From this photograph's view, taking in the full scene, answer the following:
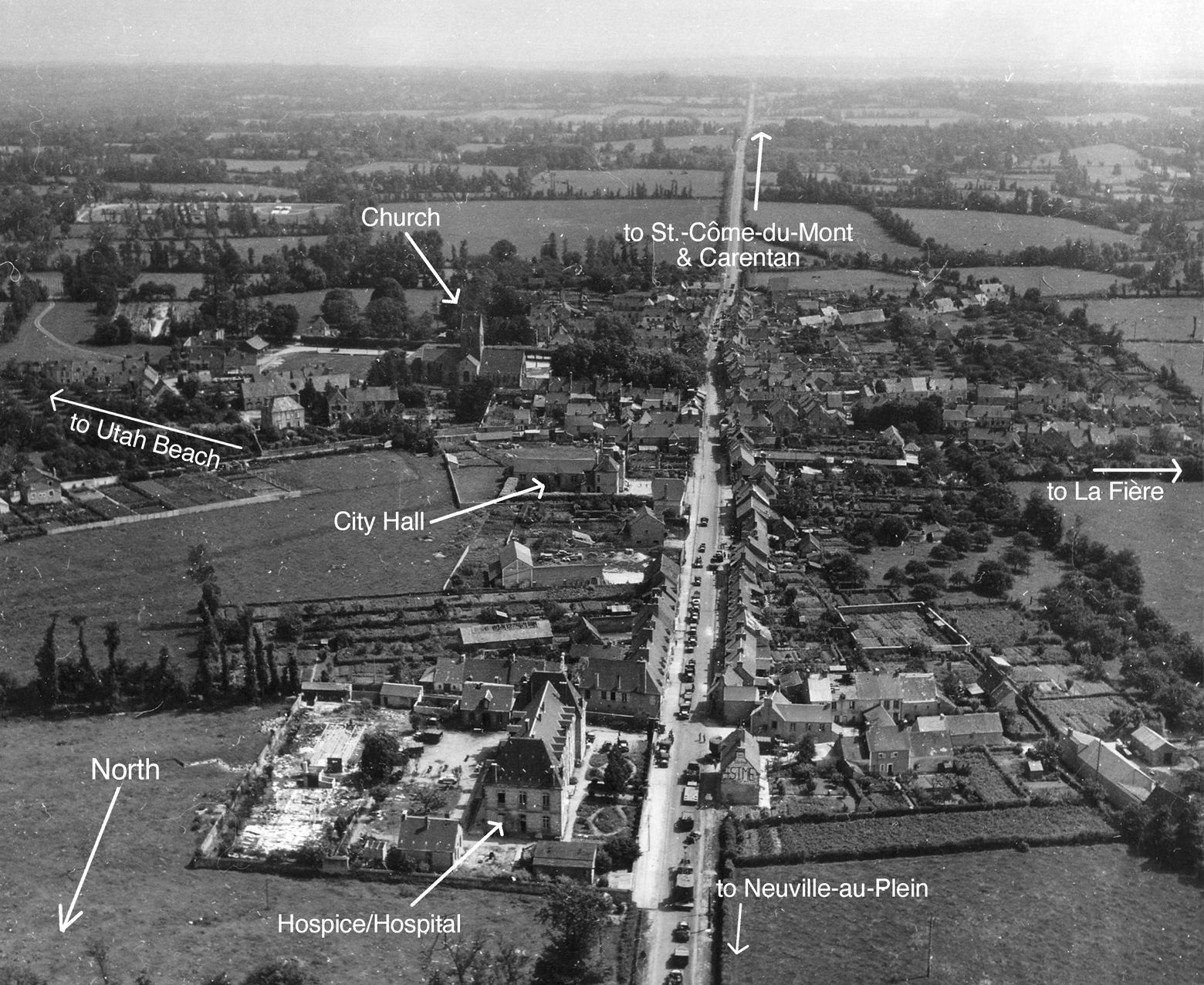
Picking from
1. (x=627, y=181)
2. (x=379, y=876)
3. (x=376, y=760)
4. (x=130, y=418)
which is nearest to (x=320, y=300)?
(x=130, y=418)

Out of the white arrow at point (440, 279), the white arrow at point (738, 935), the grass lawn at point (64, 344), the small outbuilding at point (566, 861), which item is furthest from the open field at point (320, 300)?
the white arrow at point (738, 935)

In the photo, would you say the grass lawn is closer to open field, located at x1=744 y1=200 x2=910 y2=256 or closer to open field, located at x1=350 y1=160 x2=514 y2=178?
open field, located at x1=744 y1=200 x2=910 y2=256

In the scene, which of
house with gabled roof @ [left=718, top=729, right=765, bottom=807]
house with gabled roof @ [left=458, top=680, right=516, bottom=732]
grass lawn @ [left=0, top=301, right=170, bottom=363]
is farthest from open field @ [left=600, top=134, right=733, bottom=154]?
house with gabled roof @ [left=718, top=729, right=765, bottom=807]

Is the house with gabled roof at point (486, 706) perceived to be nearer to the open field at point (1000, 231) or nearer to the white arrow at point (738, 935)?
the white arrow at point (738, 935)

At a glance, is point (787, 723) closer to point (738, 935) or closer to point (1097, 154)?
point (738, 935)

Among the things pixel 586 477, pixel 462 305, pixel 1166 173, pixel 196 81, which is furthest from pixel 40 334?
pixel 196 81

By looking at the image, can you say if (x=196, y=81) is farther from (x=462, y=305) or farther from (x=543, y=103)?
(x=462, y=305)
